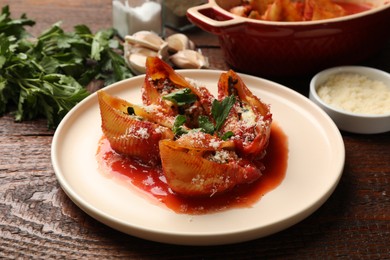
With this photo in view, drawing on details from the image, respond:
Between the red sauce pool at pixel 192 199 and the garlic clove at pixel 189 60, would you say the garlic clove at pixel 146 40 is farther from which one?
the red sauce pool at pixel 192 199

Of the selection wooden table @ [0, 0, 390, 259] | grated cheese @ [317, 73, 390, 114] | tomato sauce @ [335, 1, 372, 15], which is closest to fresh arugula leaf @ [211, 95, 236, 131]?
wooden table @ [0, 0, 390, 259]

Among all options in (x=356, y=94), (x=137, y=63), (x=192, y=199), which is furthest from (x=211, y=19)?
(x=192, y=199)

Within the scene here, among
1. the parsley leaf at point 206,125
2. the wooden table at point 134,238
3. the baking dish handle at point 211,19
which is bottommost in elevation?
the wooden table at point 134,238

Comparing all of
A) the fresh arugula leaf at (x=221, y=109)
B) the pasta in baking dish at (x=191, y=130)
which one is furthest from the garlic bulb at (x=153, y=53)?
the fresh arugula leaf at (x=221, y=109)

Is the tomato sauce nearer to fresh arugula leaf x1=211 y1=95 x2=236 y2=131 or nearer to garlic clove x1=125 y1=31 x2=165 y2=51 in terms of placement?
garlic clove x1=125 y1=31 x2=165 y2=51

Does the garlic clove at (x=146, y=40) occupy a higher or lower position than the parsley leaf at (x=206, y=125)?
lower

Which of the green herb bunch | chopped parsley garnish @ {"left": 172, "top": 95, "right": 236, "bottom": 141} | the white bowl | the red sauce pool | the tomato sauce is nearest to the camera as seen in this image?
the red sauce pool
